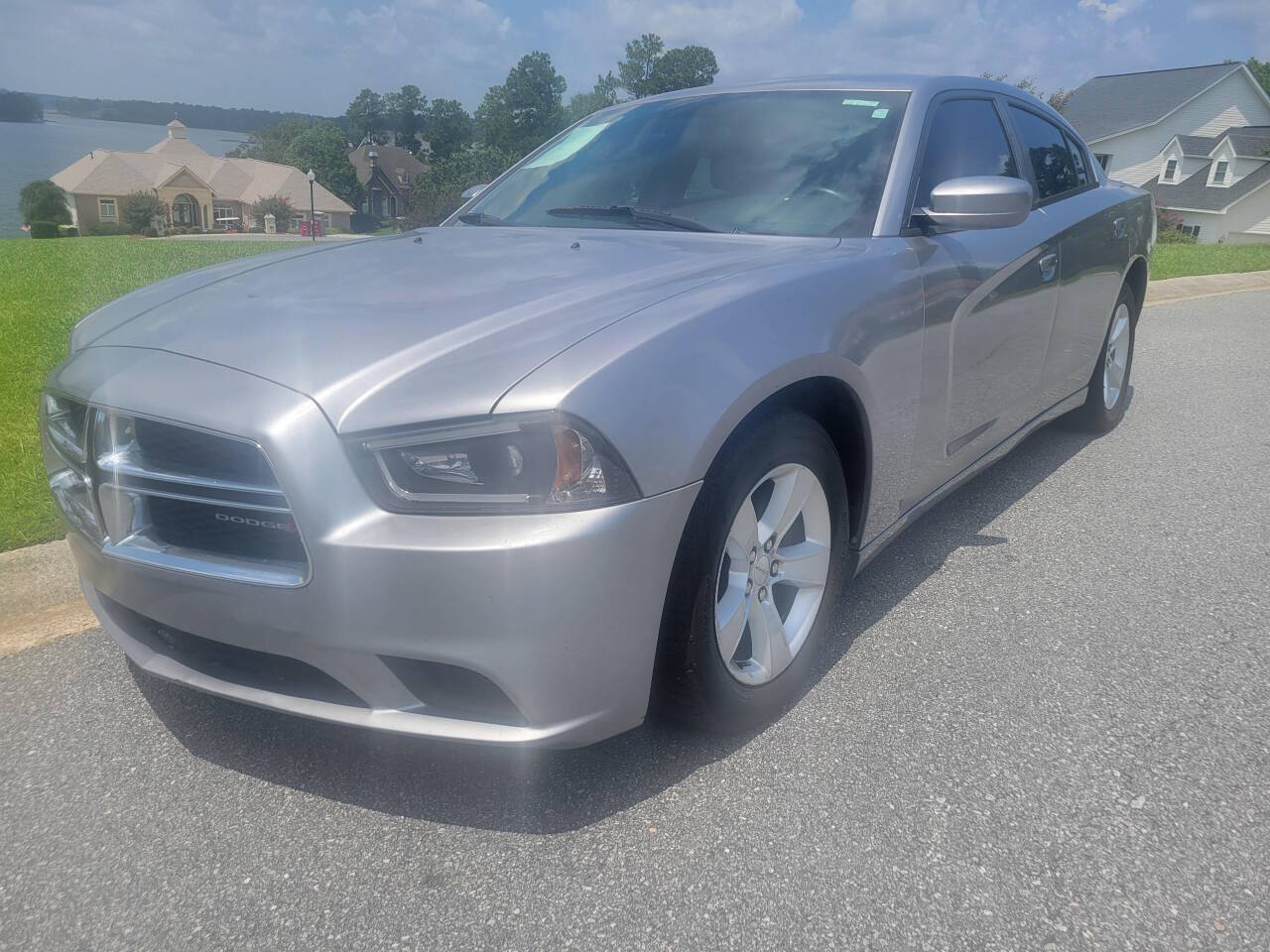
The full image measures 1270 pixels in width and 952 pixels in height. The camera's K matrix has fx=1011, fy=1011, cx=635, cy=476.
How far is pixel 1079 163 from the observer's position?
4.78 m

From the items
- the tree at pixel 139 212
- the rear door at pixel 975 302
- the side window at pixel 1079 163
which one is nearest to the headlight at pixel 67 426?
the rear door at pixel 975 302

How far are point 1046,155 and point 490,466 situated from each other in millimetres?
3447

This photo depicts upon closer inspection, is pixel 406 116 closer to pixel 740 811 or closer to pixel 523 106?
pixel 523 106

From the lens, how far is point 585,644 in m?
1.98

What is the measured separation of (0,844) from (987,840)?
2.09 metres

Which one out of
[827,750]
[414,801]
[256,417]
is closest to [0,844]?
[414,801]

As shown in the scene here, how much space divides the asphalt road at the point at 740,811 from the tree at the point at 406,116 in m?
83.5

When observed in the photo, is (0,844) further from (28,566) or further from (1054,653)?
(1054,653)

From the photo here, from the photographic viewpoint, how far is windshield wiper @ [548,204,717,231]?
10.4 ft

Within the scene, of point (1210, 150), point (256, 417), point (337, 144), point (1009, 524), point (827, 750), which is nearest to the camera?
point (256, 417)

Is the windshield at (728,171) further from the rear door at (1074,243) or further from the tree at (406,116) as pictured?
the tree at (406,116)

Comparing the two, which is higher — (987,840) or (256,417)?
(256,417)

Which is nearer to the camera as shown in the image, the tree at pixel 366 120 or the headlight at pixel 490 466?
the headlight at pixel 490 466

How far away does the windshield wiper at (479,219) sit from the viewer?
367cm
